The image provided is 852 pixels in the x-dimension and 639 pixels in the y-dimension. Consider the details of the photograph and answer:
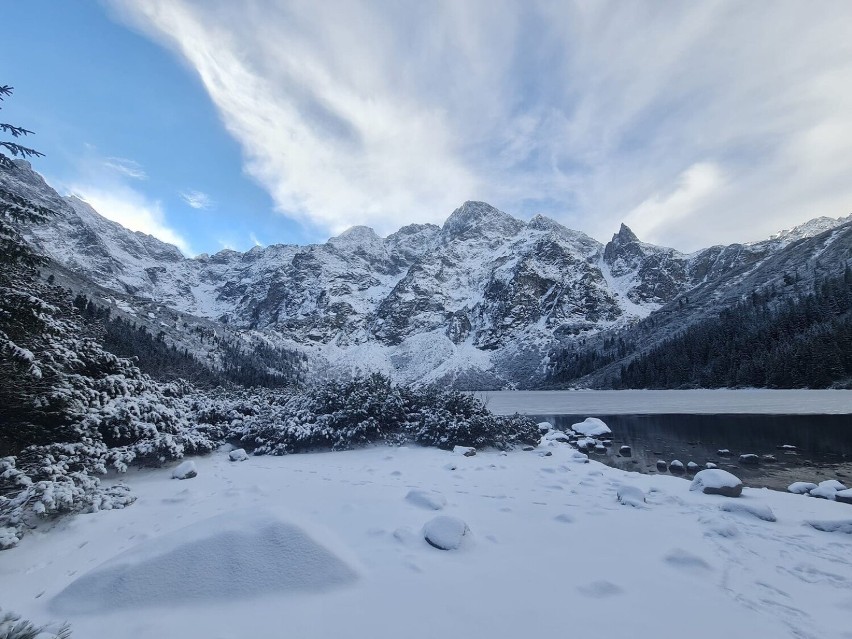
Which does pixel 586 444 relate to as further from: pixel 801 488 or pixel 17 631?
pixel 17 631

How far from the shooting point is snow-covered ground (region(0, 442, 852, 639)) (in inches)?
157

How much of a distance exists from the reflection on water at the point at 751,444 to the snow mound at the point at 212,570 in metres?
12.9

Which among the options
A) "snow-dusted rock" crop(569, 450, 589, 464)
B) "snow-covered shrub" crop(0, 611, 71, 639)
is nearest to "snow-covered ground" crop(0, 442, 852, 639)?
"snow-covered shrub" crop(0, 611, 71, 639)

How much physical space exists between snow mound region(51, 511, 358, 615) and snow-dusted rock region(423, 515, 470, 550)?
5.09 ft

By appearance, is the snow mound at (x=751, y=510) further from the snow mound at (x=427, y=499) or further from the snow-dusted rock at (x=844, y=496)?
the snow mound at (x=427, y=499)

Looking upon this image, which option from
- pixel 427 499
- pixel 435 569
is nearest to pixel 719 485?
pixel 427 499

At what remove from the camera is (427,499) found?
26.3ft

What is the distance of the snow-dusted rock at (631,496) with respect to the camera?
834cm

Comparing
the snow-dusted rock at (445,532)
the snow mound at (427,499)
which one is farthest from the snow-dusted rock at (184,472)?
the snow-dusted rock at (445,532)

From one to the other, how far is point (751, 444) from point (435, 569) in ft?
65.7

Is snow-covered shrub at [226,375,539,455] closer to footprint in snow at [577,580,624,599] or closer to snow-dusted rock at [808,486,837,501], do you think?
snow-dusted rock at [808,486,837,501]

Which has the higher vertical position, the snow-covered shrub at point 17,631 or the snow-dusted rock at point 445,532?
the snow-covered shrub at point 17,631

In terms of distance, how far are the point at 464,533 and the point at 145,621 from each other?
403 centimetres

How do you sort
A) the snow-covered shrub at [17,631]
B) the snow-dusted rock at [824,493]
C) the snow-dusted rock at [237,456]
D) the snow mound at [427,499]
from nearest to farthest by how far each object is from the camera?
the snow-covered shrub at [17,631] < the snow mound at [427,499] < the snow-dusted rock at [824,493] < the snow-dusted rock at [237,456]
